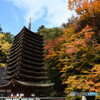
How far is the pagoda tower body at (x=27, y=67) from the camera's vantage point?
50.4 ft

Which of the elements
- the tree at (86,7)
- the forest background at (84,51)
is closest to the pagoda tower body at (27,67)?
the forest background at (84,51)

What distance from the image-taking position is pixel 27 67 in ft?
55.2

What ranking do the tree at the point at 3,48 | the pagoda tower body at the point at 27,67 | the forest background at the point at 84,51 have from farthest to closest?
1. the tree at the point at 3,48
2. the pagoda tower body at the point at 27,67
3. the forest background at the point at 84,51

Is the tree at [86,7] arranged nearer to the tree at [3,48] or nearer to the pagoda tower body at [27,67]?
the pagoda tower body at [27,67]

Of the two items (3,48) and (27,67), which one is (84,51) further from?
(3,48)

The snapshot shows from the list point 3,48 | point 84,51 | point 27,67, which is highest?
point 3,48

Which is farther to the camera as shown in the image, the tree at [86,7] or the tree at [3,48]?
the tree at [3,48]

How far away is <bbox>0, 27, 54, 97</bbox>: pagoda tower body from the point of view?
15.4 meters

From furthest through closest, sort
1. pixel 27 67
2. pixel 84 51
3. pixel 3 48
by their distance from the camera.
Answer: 1. pixel 3 48
2. pixel 27 67
3. pixel 84 51

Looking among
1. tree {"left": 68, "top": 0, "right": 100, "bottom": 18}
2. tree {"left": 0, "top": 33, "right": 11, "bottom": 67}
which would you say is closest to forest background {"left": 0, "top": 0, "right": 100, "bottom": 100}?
tree {"left": 68, "top": 0, "right": 100, "bottom": 18}

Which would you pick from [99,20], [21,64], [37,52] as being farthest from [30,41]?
[99,20]

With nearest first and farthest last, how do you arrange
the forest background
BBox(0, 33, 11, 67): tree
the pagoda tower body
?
1. the forest background
2. the pagoda tower body
3. BBox(0, 33, 11, 67): tree

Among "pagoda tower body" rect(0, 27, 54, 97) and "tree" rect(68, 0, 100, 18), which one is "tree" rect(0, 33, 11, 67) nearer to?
"pagoda tower body" rect(0, 27, 54, 97)

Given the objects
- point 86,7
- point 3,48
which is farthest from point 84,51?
point 3,48
